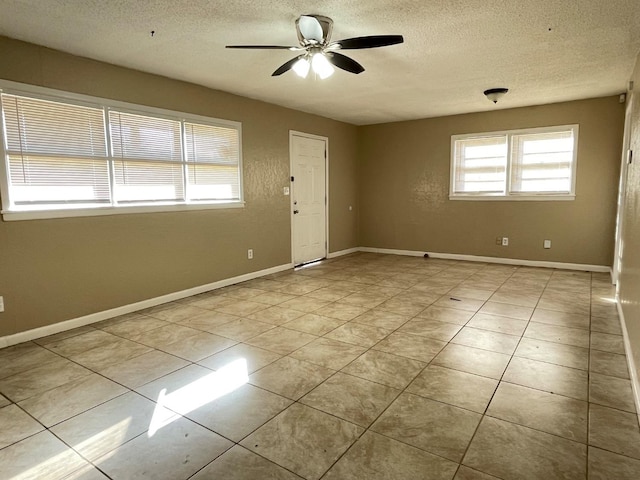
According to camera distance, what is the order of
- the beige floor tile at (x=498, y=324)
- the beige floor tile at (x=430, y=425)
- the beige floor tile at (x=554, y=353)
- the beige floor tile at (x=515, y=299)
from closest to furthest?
the beige floor tile at (x=430, y=425) < the beige floor tile at (x=554, y=353) < the beige floor tile at (x=498, y=324) < the beige floor tile at (x=515, y=299)

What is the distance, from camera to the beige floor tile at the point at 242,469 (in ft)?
5.57

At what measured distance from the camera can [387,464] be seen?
176 centimetres

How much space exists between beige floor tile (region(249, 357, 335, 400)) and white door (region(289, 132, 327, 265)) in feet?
11.9

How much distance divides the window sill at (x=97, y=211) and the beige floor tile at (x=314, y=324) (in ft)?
6.48

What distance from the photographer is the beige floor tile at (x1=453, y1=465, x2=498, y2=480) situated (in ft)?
5.48

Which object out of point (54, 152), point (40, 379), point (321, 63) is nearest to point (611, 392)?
point (321, 63)

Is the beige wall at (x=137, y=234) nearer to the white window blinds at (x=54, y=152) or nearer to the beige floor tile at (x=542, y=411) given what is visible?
the white window blinds at (x=54, y=152)

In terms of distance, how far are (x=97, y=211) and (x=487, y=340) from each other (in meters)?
3.80

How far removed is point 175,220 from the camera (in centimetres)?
445

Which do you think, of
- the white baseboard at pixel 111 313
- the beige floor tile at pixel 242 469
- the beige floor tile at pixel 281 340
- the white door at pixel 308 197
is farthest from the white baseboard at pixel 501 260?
the beige floor tile at pixel 242 469

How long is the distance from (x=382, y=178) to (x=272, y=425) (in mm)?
6131

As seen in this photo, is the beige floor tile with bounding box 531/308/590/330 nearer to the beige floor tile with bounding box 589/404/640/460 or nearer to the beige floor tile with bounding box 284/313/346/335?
the beige floor tile with bounding box 589/404/640/460

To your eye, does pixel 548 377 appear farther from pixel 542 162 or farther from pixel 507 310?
pixel 542 162

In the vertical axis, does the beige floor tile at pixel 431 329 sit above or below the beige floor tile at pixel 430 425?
above
